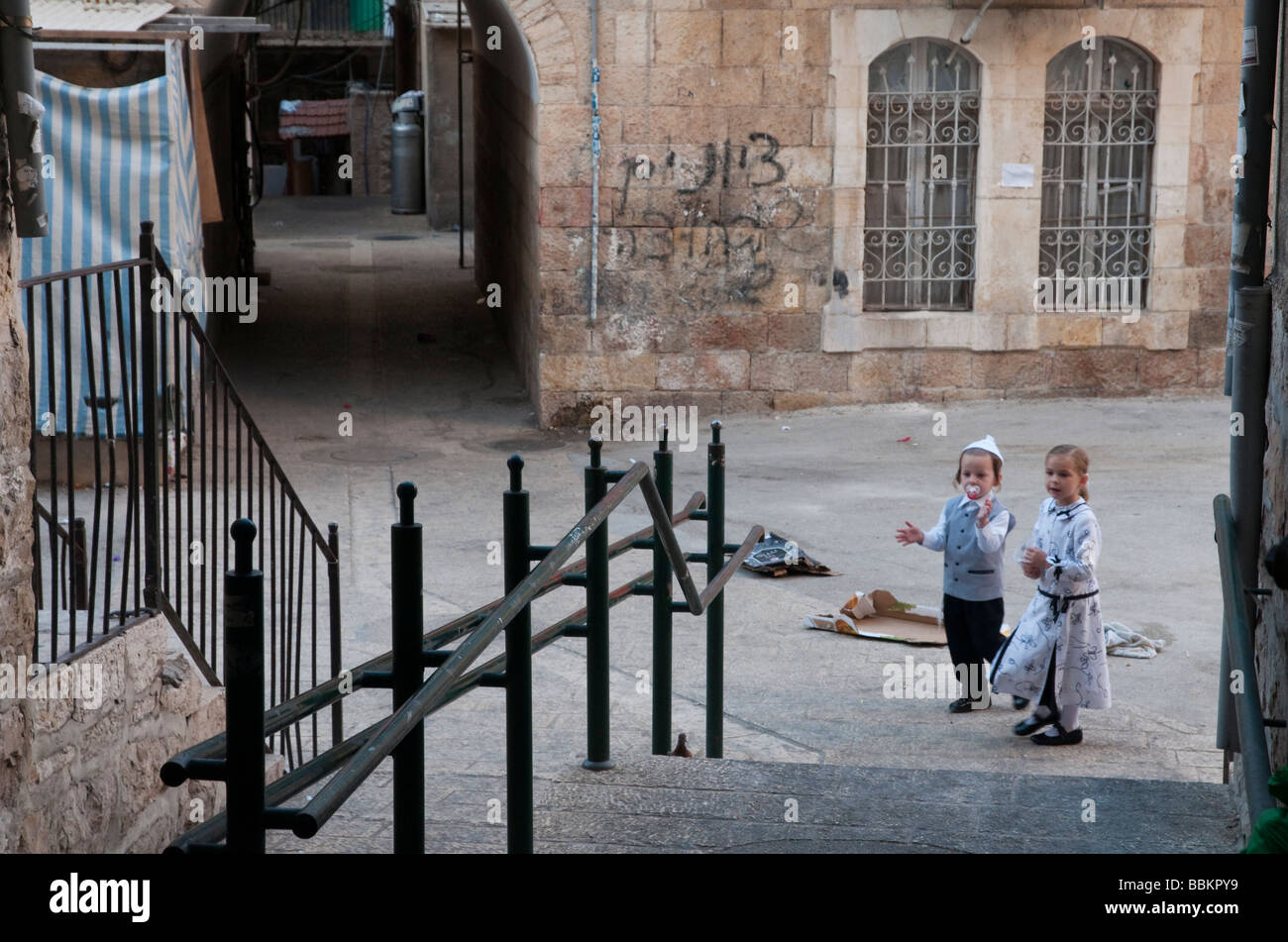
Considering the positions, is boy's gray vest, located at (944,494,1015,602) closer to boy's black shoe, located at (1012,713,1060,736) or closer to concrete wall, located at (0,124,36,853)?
boy's black shoe, located at (1012,713,1060,736)

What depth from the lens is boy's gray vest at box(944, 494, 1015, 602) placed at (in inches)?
231

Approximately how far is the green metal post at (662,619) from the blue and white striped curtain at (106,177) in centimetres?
551

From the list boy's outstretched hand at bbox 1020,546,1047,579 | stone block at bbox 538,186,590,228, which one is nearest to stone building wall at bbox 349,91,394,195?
stone block at bbox 538,186,590,228

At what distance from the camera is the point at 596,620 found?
407 centimetres

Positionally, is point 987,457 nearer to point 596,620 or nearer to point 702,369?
point 596,620

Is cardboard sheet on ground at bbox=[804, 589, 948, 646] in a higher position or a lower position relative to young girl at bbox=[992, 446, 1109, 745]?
lower

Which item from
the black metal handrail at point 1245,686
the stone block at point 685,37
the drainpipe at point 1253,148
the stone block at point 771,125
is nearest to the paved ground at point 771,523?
the black metal handrail at point 1245,686

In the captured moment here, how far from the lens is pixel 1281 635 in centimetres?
340

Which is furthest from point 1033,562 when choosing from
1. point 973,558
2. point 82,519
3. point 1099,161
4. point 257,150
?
point 257,150

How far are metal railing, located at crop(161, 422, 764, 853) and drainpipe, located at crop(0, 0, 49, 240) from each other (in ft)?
3.78

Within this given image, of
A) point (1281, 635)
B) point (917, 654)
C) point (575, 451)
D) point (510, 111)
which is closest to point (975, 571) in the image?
point (917, 654)

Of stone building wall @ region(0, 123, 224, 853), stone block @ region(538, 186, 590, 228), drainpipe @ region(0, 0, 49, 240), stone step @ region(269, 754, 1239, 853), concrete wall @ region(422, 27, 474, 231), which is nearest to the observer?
drainpipe @ region(0, 0, 49, 240)
